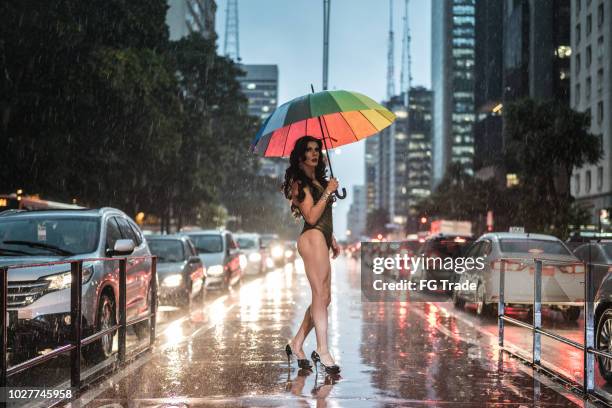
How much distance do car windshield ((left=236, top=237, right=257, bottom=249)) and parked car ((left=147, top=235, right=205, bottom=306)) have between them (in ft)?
61.0

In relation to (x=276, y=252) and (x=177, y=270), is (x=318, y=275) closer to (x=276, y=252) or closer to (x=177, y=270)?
(x=177, y=270)

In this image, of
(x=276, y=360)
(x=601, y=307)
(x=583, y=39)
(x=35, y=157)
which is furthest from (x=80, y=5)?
(x=583, y=39)

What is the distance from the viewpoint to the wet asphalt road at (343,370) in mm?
7574

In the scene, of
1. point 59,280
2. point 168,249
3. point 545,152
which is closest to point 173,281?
point 168,249

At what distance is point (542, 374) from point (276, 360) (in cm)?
268

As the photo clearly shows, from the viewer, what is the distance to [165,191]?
49.3 m

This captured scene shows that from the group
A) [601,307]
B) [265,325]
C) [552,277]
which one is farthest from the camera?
[265,325]

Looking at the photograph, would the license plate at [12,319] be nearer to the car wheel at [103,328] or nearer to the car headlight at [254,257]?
the car wheel at [103,328]

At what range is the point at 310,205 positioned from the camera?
865 centimetres

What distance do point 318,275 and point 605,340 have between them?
262 centimetres

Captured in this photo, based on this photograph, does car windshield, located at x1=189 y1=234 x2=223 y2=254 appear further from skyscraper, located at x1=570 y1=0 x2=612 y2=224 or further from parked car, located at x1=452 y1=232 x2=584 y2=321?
skyscraper, located at x1=570 y1=0 x2=612 y2=224

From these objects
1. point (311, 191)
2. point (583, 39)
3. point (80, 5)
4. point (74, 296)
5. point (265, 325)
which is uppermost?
point (583, 39)

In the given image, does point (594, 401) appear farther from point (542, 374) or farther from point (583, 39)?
point (583, 39)

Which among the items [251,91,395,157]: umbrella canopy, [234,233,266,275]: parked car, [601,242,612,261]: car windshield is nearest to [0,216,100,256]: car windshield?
[251,91,395,157]: umbrella canopy
